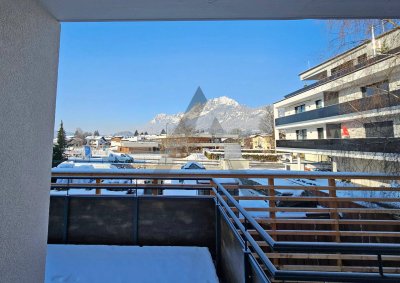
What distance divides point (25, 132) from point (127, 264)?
1.80 metres

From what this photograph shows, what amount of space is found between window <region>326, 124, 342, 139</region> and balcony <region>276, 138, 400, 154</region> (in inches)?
34.0

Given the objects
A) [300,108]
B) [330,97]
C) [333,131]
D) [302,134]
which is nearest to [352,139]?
[333,131]

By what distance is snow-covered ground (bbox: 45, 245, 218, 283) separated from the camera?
1952 millimetres

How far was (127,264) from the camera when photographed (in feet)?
7.13

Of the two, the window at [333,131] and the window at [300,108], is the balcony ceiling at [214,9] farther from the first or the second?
the window at [300,108]

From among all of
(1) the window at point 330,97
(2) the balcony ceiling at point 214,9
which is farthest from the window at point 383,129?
(1) the window at point 330,97

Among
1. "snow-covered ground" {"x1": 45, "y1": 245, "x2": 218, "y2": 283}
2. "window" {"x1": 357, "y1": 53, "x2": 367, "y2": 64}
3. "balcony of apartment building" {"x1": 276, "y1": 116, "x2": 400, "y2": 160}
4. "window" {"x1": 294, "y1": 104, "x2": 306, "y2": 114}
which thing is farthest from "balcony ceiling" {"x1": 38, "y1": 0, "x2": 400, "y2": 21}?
"window" {"x1": 294, "y1": 104, "x2": 306, "y2": 114}

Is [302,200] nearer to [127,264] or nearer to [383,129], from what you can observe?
[127,264]

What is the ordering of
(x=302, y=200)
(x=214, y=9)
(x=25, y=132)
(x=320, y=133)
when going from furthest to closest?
(x=320, y=133)
(x=302, y=200)
(x=214, y=9)
(x=25, y=132)

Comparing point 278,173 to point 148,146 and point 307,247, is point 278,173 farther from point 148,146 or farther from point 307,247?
point 148,146

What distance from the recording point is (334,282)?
89 cm

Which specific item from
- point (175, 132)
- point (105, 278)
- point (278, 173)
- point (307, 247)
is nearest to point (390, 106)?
point (278, 173)

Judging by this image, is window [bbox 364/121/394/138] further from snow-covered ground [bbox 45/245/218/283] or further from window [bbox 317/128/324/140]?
window [bbox 317/128/324/140]

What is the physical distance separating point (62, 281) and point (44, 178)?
4.34 feet
